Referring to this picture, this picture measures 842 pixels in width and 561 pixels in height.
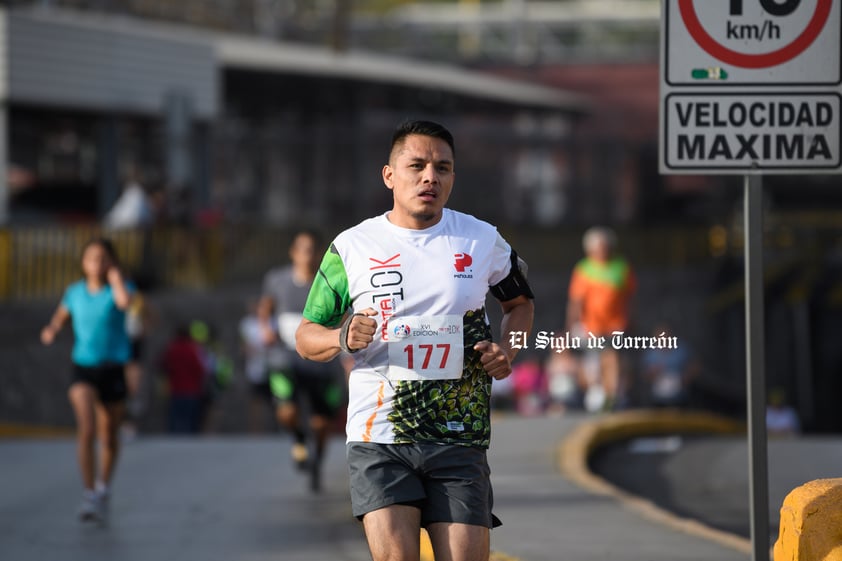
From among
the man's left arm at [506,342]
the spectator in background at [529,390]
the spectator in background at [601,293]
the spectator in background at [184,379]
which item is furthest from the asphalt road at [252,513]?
the spectator in background at [529,390]

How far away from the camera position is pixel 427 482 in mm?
5492

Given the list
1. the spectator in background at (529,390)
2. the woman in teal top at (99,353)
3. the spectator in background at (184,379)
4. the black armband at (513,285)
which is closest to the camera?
the black armband at (513,285)

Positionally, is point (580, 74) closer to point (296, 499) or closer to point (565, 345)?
point (296, 499)

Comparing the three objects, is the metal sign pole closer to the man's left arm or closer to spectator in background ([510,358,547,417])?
the man's left arm

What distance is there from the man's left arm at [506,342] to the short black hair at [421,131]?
0.59 metres

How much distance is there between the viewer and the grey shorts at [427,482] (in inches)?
213

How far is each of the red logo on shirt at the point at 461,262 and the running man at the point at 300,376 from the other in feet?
20.5

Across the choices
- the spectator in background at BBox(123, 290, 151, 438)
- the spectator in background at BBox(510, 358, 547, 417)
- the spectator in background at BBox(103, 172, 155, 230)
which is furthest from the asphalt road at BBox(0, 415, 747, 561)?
the spectator in background at BBox(103, 172, 155, 230)

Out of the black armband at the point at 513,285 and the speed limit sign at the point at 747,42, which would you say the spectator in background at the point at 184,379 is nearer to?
the speed limit sign at the point at 747,42

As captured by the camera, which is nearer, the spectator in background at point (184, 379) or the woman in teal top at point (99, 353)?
the woman in teal top at point (99, 353)

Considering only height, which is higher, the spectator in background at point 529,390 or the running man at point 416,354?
the running man at point 416,354

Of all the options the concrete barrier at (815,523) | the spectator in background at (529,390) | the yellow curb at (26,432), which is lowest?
the yellow curb at (26,432)

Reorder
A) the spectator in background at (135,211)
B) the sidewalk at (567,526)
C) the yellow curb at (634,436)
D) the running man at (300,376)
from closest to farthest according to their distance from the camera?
the sidewalk at (567,526) → the yellow curb at (634,436) → the running man at (300,376) → the spectator in background at (135,211)

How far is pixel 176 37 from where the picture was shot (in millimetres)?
28906
